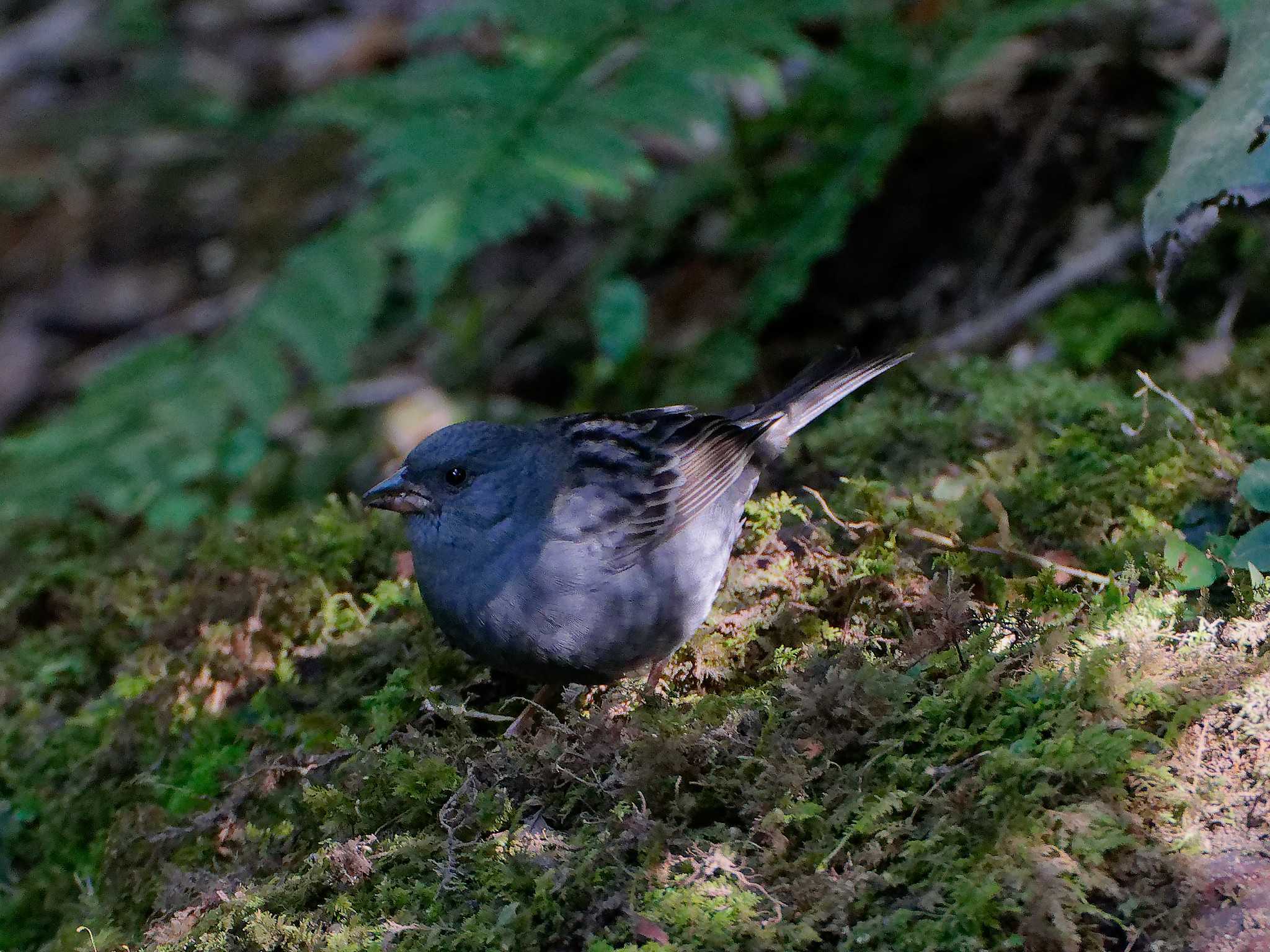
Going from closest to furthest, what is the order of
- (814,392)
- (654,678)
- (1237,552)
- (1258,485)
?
(1237,552) < (1258,485) < (654,678) < (814,392)

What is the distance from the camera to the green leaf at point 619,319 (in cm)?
635

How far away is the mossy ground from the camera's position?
8.32 ft

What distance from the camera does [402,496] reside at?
3891mm

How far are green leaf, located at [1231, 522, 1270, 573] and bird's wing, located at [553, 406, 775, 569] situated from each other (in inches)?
64.7

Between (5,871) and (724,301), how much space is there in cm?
472

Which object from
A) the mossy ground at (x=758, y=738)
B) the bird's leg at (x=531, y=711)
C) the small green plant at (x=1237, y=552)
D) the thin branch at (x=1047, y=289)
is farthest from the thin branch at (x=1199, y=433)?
the bird's leg at (x=531, y=711)

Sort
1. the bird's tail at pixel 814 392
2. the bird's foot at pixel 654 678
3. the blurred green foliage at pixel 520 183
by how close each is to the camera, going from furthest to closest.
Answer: the blurred green foliage at pixel 520 183, the bird's tail at pixel 814 392, the bird's foot at pixel 654 678

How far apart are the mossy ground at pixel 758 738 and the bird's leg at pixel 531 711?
95mm

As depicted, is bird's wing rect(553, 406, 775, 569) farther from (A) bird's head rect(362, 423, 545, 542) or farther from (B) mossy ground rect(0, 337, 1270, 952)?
(B) mossy ground rect(0, 337, 1270, 952)

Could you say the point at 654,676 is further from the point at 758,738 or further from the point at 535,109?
the point at 535,109

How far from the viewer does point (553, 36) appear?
6145mm

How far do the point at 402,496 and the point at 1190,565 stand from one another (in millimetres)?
2465

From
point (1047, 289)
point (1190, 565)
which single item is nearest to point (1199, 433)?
point (1190, 565)

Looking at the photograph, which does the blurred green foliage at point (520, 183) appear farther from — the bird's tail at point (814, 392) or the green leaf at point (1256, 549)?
the green leaf at point (1256, 549)
